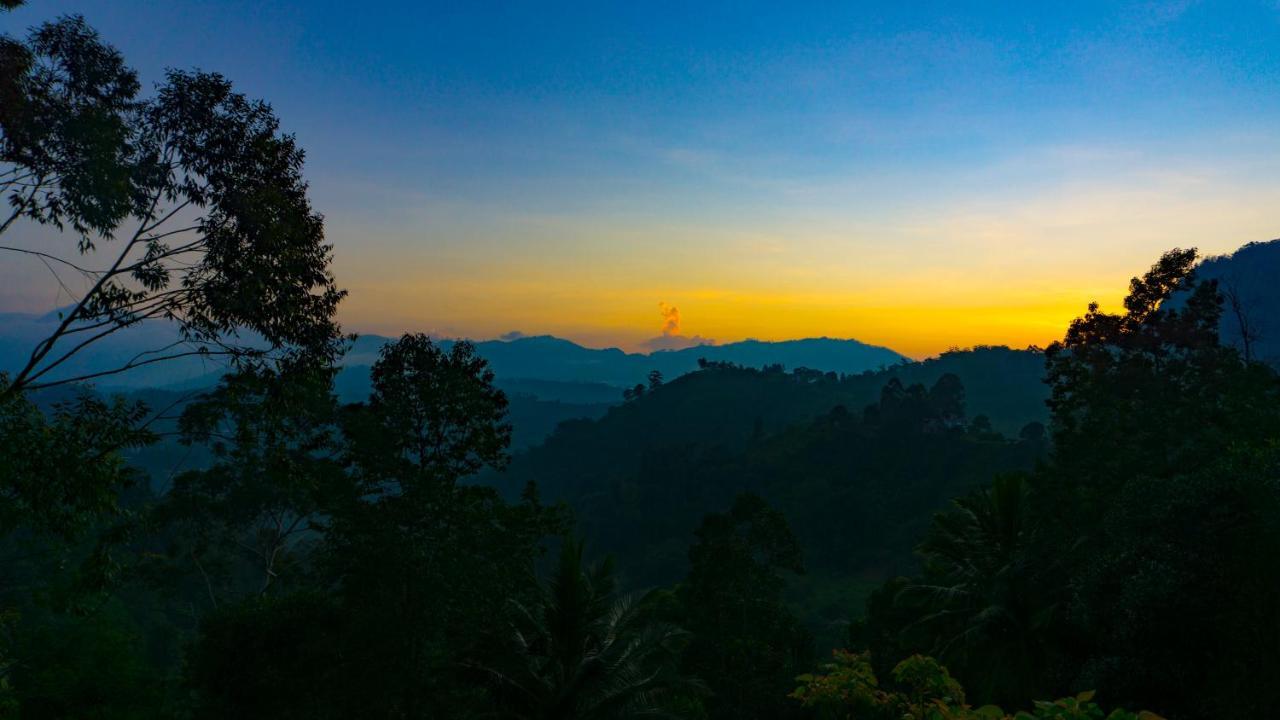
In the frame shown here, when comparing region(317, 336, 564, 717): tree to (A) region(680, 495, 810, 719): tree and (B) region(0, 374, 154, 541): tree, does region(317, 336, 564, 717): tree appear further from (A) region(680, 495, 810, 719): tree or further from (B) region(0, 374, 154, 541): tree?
(A) region(680, 495, 810, 719): tree

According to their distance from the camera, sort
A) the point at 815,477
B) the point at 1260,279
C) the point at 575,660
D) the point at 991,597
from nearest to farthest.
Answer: the point at 575,660 → the point at 991,597 → the point at 815,477 → the point at 1260,279

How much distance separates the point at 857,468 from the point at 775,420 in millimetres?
65393

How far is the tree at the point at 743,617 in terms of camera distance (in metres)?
29.2

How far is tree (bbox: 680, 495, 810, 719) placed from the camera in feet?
96.0

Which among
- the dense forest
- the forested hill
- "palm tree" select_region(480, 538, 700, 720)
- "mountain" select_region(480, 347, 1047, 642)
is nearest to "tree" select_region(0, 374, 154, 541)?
the dense forest

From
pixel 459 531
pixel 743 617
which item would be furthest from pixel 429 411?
pixel 743 617

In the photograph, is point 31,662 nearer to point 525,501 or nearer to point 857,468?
point 525,501

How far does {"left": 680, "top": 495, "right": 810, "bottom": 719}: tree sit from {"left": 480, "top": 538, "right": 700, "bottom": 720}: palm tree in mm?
14290

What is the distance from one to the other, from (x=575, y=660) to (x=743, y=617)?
734 inches

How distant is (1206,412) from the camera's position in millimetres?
20109

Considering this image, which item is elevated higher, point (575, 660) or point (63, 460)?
point (63, 460)

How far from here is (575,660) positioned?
14.1 meters

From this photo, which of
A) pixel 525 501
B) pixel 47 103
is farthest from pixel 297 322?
pixel 525 501

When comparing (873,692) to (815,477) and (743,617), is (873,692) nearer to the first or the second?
(743,617)
